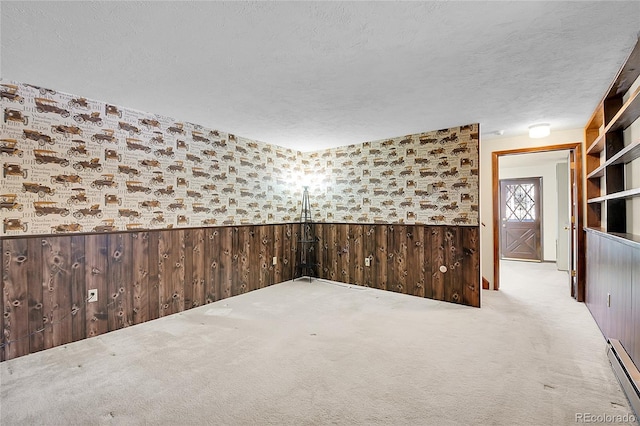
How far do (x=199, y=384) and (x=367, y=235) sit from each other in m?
3.31

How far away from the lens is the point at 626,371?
2.02 meters

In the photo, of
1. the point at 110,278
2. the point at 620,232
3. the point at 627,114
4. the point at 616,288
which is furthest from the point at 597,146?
the point at 110,278

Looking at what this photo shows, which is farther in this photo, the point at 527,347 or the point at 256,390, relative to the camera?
the point at 527,347

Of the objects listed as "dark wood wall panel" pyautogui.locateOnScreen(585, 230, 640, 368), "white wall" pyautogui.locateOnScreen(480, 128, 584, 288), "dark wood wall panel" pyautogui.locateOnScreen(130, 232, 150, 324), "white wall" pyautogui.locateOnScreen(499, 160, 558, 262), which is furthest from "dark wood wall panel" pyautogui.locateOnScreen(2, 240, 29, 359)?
"white wall" pyautogui.locateOnScreen(499, 160, 558, 262)

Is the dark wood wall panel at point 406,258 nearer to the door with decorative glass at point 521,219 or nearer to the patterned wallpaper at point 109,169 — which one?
the patterned wallpaper at point 109,169

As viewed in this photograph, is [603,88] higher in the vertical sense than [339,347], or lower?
higher

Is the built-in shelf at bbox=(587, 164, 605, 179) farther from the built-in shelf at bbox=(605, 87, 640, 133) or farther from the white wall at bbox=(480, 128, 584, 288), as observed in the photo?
the white wall at bbox=(480, 128, 584, 288)

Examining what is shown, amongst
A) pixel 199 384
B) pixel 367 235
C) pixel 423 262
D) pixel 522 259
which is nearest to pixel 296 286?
pixel 367 235

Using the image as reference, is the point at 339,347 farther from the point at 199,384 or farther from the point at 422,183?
the point at 422,183

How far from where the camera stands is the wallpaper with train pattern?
2.68m

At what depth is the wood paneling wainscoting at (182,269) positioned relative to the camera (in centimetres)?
268

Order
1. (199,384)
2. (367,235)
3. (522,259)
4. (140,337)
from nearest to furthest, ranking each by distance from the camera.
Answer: (199,384) → (140,337) → (367,235) → (522,259)

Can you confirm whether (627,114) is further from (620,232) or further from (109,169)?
(109,169)

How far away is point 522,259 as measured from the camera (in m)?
7.67
